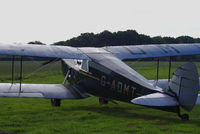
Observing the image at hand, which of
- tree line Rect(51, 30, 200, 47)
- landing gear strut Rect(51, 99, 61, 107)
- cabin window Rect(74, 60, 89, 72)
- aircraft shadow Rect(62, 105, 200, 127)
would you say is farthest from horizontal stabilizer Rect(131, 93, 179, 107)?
tree line Rect(51, 30, 200, 47)

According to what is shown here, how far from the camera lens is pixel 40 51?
37.1 ft

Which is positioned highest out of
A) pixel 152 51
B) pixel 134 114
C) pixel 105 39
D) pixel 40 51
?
pixel 105 39

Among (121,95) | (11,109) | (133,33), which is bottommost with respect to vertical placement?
(11,109)

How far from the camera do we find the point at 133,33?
5538cm

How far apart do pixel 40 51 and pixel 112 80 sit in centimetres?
253

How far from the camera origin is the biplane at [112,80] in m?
8.47

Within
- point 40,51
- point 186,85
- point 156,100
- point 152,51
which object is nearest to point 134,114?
point 156,100

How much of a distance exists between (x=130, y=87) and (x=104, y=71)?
1.40 metres

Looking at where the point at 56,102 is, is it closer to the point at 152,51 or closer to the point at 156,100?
the point at 152,51

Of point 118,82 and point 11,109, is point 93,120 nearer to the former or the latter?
point 118,82

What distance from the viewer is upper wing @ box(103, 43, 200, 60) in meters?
13.4

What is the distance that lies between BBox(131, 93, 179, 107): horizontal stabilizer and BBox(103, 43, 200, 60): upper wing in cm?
451

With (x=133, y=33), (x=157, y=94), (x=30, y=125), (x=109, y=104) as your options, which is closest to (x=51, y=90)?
(x=109, y=104)

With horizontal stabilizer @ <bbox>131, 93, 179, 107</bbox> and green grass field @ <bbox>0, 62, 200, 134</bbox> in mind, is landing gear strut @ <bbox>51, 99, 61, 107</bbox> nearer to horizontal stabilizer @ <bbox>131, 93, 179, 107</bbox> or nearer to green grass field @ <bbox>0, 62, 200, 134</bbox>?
green grass field @ <bbox>0, 62, 200, 134</bbox>
